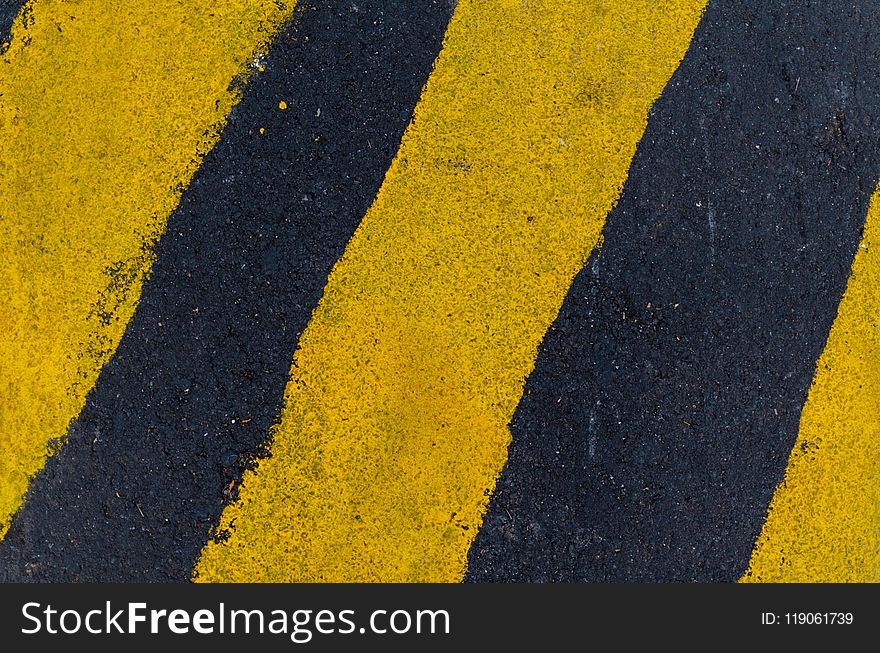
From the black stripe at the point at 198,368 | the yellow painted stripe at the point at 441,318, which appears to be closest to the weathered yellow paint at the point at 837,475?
the yellow painted stripe at the point at 441,318

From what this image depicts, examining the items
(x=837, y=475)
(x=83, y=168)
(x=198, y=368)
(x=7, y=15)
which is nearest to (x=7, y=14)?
(x=7, y=15)

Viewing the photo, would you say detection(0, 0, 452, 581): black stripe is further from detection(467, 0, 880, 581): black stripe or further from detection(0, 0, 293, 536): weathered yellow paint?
detection(467, 0, 880, 581): black stripe

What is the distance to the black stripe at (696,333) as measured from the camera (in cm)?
220

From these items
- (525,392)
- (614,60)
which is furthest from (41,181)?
(614,60)

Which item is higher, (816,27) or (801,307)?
(816,27)

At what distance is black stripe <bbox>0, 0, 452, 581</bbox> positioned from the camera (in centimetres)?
213

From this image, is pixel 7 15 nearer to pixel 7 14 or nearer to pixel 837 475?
pixel 7 14

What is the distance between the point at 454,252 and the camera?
2164mm

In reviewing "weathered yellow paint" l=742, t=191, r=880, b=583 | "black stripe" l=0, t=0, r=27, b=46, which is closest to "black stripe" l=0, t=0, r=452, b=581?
"black stripe" l=0, t=0, r=27, b=46

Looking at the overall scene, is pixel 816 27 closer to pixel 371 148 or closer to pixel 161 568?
pixel 371 148

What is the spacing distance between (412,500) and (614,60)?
5.81ft

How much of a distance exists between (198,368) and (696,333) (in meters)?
1.82

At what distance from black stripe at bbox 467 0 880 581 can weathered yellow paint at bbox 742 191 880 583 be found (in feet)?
0.19

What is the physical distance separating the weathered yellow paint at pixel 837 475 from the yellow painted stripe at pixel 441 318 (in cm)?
104
